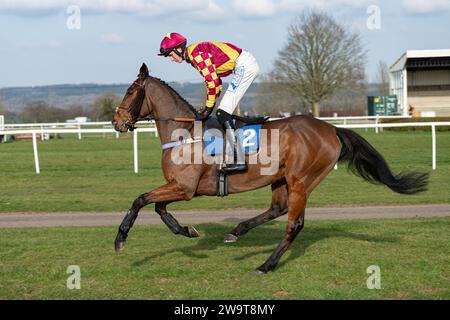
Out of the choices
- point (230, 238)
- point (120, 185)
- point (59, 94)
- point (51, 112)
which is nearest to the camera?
point (230, 238)

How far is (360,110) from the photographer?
6241 cm

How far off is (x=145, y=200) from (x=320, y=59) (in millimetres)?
44324

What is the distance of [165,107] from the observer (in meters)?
6.91

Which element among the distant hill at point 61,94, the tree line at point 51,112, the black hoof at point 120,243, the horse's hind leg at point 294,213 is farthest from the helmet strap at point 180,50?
the distant hill at point 61,94

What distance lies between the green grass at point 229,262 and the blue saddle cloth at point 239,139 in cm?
Answer: 115

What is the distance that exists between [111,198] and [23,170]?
20.7ft

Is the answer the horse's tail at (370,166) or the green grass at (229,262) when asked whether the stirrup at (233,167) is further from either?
the horse's tail at (370,166)

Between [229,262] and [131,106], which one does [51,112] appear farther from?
[229,262]

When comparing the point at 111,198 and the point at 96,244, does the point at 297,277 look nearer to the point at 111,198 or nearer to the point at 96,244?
the point at 96,244

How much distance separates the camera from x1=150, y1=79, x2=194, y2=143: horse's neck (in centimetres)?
686

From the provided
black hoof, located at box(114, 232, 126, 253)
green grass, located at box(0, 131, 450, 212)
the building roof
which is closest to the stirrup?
black hoof, located at box(114, 232, 126, 253)

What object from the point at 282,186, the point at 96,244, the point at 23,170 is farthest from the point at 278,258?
the point at 23,170

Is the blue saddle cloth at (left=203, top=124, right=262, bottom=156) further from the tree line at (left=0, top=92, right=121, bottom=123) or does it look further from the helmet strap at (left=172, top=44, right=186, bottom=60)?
the tree line at (left=0, top=92, right=121, bottom=123)

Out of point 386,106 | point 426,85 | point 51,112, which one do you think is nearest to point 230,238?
point 386,106
